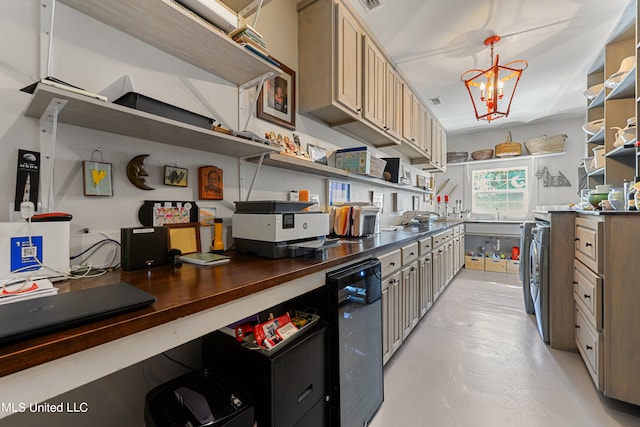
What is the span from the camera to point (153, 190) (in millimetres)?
1189

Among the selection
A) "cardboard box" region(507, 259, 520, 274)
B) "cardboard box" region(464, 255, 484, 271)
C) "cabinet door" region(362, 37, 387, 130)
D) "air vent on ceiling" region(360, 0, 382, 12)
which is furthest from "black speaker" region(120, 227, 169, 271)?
"cardboard box" region(507, 259, 520, 274)

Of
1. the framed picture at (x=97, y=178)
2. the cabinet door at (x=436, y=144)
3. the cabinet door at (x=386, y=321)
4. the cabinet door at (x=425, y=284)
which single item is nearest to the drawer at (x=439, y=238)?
the cabinet door at (x=425, y=284)

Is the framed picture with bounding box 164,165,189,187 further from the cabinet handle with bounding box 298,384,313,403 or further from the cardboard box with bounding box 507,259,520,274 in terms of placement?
the cardboard box with bounding box 507,259,520,274

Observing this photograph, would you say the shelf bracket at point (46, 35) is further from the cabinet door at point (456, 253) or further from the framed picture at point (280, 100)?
the cabinet door at point (456, 253)

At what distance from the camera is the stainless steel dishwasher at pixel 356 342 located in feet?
3.80

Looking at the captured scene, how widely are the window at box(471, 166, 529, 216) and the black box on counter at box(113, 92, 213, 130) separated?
19.7ft

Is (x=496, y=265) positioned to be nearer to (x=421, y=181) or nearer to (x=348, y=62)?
(x=421, y=181)

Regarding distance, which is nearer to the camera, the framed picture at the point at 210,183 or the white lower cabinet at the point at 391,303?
the framed picture at the point at 210,183

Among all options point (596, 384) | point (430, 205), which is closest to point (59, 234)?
point (596, 384)

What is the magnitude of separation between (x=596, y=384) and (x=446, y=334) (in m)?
0.93

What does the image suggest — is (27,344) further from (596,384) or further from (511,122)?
(511,122)

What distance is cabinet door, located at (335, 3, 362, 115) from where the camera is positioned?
6.15 ft

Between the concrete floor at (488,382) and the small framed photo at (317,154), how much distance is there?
165cm

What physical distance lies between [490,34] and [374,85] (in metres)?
1.22
